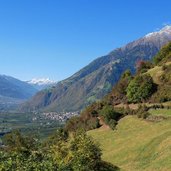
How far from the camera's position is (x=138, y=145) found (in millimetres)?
71250

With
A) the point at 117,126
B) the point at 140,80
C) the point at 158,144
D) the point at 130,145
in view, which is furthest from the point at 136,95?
the point at 158,144

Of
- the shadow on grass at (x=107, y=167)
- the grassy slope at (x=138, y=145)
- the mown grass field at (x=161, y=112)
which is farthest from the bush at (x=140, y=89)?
the shadow on grass at (x=107, y=167)

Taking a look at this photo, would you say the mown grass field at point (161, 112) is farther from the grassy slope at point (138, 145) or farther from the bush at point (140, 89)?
the bush at point (140, 89)

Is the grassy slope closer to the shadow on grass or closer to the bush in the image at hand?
the shadow on grass

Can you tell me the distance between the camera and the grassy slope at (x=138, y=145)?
59875mm

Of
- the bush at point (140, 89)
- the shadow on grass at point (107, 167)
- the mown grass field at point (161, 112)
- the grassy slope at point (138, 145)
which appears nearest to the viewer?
the grassy slope at point (138, 145)

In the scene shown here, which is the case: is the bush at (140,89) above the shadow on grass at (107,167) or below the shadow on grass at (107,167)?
above

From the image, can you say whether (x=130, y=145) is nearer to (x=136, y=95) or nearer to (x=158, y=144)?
(x=158, y=144)

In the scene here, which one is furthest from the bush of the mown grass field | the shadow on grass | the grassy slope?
the shadow on grass

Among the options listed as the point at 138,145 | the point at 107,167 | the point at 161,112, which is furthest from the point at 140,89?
the point at 107,167

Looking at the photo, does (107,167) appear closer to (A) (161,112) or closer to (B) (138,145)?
(B) (138,145)

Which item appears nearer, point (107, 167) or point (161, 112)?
point (107, 167)

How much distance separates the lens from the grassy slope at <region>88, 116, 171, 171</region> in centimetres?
5988

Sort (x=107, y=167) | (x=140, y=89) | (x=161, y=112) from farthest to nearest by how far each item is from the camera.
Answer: (x=140, y=89)
(x=161, y=112)
(x=107, y=167)
